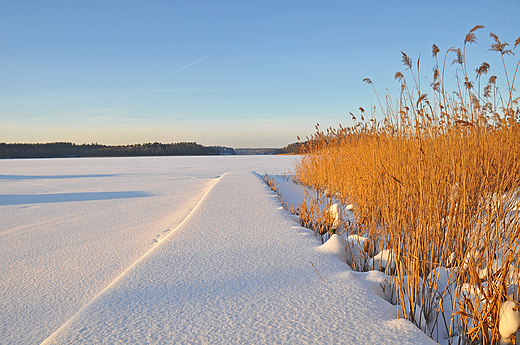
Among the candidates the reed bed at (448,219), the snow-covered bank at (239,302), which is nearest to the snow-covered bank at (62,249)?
the snow-covered bank at (239,302)

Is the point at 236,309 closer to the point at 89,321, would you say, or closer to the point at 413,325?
the point at 89,321

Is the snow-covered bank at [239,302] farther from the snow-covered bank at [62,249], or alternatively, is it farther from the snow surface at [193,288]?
the snow-covered bank at [62,249]

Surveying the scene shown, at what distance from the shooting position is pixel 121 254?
2084 millimetres

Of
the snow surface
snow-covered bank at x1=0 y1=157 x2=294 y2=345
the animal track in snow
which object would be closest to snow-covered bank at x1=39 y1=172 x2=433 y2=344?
the snow surface

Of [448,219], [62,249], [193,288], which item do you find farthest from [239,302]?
[62,249]

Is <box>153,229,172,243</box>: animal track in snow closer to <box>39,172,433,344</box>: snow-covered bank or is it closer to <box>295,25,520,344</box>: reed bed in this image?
<box>39,172,433,344</box>: snow-covered bank

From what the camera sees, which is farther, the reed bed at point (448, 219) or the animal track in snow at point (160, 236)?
the animal track in snow at point (160, 236)

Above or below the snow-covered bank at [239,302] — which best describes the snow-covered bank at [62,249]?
below

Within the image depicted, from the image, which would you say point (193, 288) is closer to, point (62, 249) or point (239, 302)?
point (239, 302)

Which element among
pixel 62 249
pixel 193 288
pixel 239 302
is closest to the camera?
pixel 239 302

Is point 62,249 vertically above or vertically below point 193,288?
below

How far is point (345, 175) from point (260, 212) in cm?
166

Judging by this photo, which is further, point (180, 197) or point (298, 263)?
point (180, 197)

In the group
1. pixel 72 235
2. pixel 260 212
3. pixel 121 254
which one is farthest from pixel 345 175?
pixel 72 235
